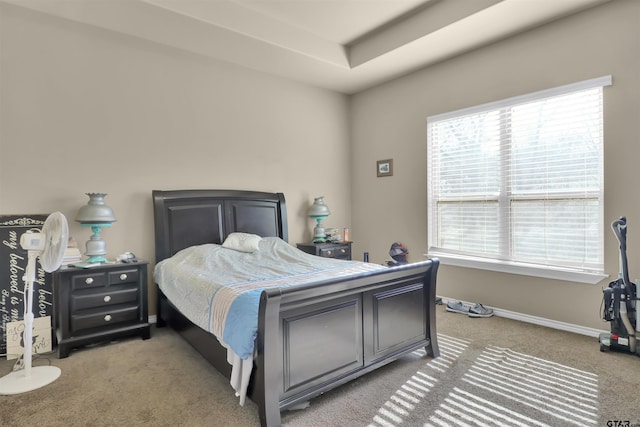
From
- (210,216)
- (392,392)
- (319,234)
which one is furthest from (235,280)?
(319,234)

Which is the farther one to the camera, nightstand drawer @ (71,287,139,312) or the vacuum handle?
nightstand drawer @ (71,287,139,312)

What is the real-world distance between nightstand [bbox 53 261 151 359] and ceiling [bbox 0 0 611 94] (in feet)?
7.22

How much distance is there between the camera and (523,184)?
3.51 metres

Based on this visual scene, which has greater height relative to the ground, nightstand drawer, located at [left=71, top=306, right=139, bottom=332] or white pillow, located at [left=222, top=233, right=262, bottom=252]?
white pillow, located at [left=222, top=233, right=262, bottom=252]

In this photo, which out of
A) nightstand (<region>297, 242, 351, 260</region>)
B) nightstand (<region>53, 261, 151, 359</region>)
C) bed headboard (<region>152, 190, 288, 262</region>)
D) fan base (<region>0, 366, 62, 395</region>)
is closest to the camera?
fan base (<region>0, 366, 62, 395</region>)

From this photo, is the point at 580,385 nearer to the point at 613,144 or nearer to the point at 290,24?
the point at 613,144

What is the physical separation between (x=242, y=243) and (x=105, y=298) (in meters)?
1.27

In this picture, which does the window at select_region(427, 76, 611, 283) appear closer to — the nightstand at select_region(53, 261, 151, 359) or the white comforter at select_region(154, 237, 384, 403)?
the white comforter at select_region(154, 237, 384, 403)

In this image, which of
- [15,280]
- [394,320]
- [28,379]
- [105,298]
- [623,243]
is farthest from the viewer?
[105,298]

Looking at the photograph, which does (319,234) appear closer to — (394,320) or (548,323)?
(394,320)

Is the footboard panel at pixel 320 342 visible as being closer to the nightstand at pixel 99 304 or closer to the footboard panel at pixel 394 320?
the footboard panel at pixel 394 320

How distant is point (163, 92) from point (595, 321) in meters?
4.67

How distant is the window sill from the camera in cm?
308

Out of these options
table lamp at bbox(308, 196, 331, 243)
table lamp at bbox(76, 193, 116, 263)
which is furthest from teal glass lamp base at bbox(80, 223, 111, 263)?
table lamp at bbox(308, 196, 331, 243)
